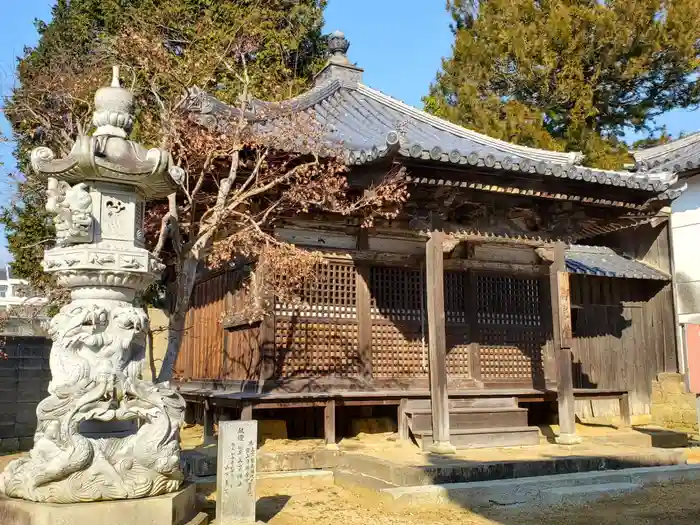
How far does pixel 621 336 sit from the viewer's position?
15977mm

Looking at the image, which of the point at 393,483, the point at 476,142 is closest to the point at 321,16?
the point at 476,142

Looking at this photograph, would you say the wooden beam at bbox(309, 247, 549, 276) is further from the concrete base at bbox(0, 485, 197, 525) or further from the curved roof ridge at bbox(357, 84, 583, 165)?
the concrete base at bbox(0, 485, 197, 525)

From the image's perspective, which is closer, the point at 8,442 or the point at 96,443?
the point at 96,443

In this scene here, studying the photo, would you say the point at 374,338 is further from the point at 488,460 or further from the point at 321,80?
the point at 321,80

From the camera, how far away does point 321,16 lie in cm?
2133

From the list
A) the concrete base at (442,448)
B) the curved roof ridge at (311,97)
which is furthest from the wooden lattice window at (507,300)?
the curved roof ridge at (311,97)

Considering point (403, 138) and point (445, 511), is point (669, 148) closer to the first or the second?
point (403, 138)

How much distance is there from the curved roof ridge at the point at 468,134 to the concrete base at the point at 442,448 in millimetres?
6127

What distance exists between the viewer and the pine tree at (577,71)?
2134 centimetres

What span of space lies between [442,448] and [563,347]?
10.0 feet

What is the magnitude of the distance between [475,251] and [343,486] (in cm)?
568

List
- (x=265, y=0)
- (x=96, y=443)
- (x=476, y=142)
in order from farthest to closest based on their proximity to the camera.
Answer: (x=265, y=0)
(x=476, y=142)
(x=96, y=443)

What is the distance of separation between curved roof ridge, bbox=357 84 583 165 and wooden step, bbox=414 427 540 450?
527 cm

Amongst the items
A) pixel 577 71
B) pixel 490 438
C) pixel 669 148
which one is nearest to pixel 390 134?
pixel 490 438
